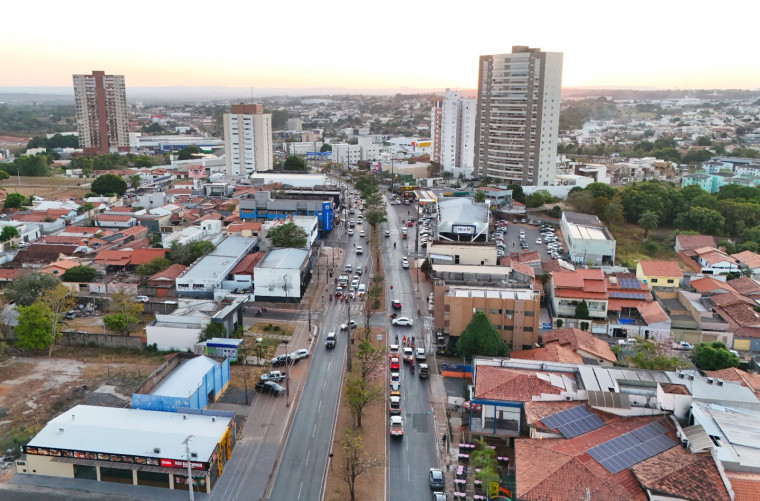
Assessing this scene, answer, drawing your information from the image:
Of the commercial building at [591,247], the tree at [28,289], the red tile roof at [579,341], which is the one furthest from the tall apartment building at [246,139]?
the red tile roof at [579,341]

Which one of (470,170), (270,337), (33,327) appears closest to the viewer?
(33,327)

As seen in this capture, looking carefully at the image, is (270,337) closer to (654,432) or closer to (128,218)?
(654,432)

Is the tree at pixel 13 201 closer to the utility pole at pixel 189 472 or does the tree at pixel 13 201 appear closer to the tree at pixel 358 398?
the tree at pixel 358 398

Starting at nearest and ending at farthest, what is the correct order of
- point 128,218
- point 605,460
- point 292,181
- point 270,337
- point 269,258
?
point 605,460, point 270,337, point 269,258, point 128,218, point 292,181

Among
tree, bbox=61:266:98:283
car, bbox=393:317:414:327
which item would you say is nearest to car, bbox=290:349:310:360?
car, bbox=393:317:414:327

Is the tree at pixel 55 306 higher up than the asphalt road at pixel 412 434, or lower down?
higher up

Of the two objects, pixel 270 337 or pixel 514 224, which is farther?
pixel 514 224

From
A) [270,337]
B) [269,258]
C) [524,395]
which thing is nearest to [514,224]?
[269,258]

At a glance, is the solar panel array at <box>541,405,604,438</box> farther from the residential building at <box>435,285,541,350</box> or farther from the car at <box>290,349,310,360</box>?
the car at <box>290,349,310,360</box>
